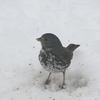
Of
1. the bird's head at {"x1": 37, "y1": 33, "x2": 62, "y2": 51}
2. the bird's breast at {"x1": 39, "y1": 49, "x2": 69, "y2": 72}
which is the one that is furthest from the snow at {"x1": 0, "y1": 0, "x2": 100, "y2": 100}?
the bird's head at {"x1": 37, "y1": 33, "x2": 62, "y2": 51}

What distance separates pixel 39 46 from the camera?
20.2 feet

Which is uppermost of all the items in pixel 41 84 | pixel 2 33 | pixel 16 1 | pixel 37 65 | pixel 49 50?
pixel 16 1

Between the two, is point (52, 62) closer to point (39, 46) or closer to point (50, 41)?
point (50, 41)

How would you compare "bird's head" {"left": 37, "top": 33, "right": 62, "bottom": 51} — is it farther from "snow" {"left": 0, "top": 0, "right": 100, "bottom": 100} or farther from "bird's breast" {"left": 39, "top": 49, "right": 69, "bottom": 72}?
"snow" {"left": 0, "top": 0, "right": 100, "bottom": 100}

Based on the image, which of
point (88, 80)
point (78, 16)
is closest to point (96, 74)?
point (88, 80)

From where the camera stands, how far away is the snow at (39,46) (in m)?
5.03

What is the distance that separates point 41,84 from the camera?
5355 millimetres

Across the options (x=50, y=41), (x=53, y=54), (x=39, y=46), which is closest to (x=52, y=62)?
(x=53, y=54)

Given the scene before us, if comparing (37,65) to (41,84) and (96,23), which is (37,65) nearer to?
(41,84)

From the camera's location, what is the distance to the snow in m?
5.03

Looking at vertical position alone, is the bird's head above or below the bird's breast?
above

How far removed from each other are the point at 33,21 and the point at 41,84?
2177 mm

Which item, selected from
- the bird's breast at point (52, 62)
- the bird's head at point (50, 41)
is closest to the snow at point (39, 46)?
the bird's breast at point (52, 62)

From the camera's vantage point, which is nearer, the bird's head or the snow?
the bird's head
